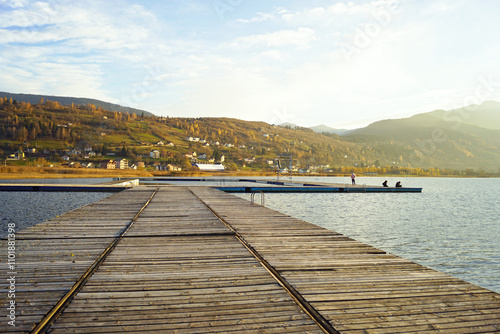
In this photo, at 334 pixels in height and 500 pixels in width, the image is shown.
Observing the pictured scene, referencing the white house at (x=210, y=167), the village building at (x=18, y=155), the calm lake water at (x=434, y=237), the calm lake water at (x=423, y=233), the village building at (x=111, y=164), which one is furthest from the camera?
the white house at (x=210, y=167)

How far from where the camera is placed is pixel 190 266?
586 cm

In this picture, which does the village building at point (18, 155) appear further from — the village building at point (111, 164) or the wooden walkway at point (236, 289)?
the wooden walkway at point (236, 289)

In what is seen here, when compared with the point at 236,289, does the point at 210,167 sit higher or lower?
lower

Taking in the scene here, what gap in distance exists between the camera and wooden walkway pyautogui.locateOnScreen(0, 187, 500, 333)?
11.8 feet

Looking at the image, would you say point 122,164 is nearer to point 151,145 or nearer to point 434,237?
point 151,145

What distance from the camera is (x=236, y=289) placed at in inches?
182

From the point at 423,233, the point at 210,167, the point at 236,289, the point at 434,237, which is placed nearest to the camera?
the point at 236,289

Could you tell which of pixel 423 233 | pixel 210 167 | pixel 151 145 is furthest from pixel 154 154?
pixel 423 233

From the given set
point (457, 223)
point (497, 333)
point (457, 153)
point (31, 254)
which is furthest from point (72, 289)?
point (457, 153)

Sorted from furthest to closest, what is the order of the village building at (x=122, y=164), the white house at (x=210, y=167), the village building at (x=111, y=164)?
1. the white house at (x=210, y=167)
2. the village building at (x=122, y=164)
3. the village building at (x=111, y=164)

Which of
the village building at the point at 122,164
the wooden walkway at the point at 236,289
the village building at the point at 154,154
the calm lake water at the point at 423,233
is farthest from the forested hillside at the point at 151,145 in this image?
the wooden walkway at the point at 236,289

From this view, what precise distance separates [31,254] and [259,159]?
156532 mm

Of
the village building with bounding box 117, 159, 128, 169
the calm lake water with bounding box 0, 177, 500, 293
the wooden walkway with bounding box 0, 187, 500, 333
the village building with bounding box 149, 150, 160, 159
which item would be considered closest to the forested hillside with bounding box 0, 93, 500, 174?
the village building with bounding box 149, 150, 160, 159

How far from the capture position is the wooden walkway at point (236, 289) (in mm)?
3586
